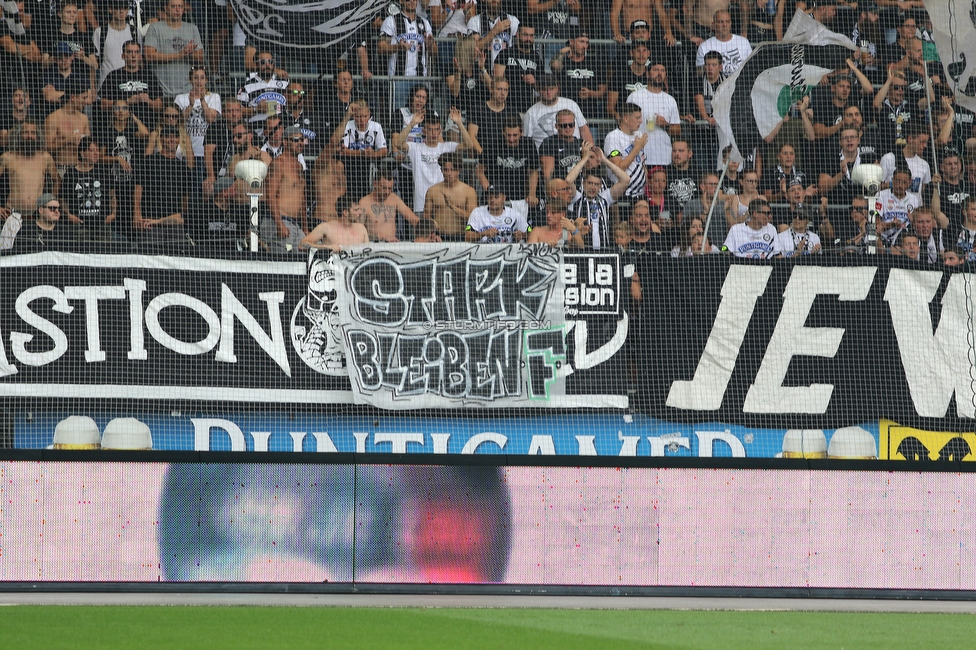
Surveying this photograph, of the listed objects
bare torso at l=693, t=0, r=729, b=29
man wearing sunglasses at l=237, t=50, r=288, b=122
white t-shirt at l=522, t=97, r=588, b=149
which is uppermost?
bare torso at l=693, t=0, r=729, b=29

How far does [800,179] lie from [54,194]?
21.2 feet

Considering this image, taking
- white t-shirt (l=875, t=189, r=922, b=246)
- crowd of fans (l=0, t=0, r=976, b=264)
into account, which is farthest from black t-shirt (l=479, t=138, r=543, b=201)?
white t-shirt (l=875, t=189, r=922, b=246)

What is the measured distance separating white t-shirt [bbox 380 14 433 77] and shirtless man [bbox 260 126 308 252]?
1.32 m

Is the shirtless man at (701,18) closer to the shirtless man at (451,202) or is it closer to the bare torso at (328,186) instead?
the shirtless man at (451,202)

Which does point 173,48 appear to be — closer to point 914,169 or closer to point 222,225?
point 222,225

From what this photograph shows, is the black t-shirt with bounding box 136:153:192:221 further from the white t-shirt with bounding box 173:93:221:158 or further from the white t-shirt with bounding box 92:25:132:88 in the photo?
the white t-shirt with bounding box 92:25:132:88

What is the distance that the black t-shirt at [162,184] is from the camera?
9.32m

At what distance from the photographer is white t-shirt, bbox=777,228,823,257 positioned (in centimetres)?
1004

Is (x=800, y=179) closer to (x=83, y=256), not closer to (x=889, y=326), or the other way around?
(x=889, y=326)

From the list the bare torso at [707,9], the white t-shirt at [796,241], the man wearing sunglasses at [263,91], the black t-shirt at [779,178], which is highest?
the bare torso at [707,9]

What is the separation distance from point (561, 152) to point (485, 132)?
0.71m

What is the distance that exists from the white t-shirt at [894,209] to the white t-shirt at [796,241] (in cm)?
78

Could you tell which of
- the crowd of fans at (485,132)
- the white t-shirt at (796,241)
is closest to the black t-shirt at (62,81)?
the crowd of fans at (485,132)

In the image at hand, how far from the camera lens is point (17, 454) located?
726 centimetres
